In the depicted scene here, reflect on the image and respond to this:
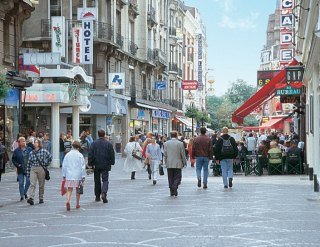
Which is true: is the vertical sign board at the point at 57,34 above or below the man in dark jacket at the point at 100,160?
above

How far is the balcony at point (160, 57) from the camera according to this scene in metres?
61.5

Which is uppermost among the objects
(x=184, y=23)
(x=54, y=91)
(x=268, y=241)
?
(x=184, y=23)

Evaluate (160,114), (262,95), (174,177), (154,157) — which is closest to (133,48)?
(160,114)

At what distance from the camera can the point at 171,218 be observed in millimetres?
13781

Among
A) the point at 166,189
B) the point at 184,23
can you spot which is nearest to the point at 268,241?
the point at 166,189

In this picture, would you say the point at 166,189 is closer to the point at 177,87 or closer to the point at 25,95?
the point at 25,95

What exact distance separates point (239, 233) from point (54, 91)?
24.5 metres

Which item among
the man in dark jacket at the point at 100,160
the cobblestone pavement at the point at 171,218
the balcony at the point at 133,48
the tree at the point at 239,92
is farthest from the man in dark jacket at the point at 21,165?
the tree at the point at 239,92

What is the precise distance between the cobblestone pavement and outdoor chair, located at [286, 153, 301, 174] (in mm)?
5952

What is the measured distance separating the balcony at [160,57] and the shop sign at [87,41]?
2304cm

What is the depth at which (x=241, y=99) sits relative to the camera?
183750 millimetres

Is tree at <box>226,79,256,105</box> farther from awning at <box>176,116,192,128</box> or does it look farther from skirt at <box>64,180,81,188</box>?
skirt at <box>64,180,81,188</box>

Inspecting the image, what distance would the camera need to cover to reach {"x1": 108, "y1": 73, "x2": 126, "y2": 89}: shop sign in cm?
4431

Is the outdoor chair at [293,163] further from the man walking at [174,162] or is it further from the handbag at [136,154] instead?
the man walking at [174,162]
